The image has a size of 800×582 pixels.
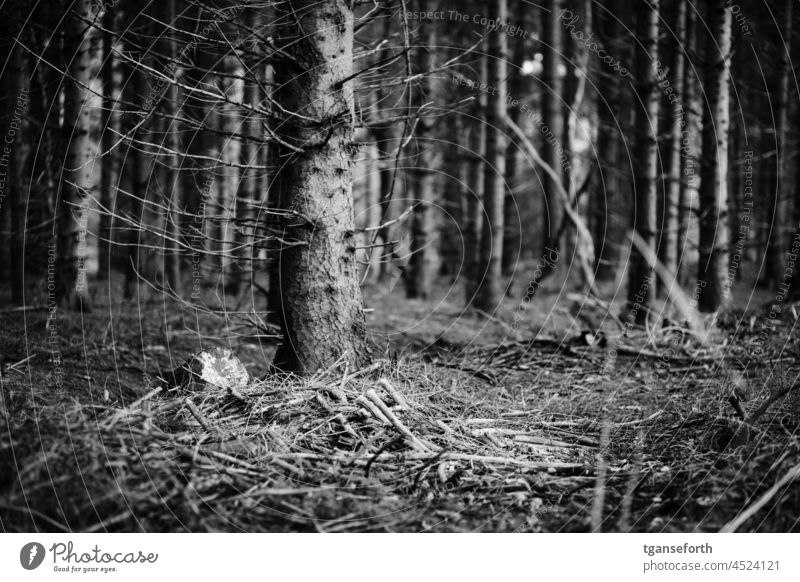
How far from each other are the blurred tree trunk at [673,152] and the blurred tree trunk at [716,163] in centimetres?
62

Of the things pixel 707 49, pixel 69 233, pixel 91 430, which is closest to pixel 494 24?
pixel 707 49

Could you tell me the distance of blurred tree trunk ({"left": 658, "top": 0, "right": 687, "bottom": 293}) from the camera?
1044 centimetres

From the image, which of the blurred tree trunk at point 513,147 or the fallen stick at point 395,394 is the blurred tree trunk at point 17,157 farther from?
the blurred tree trunk at point 513,147

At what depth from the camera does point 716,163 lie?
9.29 metres

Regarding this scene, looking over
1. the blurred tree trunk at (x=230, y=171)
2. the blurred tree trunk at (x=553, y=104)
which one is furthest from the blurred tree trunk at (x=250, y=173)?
the blurred tree trunk at (x=553, y=104)

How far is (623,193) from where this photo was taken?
2178 centimetres

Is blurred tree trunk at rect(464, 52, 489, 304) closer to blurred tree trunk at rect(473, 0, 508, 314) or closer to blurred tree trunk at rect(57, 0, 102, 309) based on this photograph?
blurred tree trunk at rect(473, 0, 508, 314)

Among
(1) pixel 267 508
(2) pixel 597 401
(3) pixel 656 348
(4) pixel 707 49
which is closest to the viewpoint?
(1) pixel 267 508

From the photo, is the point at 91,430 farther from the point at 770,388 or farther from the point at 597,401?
the point at 770,388

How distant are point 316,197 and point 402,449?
2.20m

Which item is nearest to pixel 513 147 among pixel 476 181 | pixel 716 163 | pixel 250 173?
pixel 476 181

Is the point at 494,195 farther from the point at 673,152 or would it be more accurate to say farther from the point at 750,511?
the point at 750,511

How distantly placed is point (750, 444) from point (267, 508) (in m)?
3.09

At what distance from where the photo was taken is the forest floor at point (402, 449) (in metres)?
3.64
